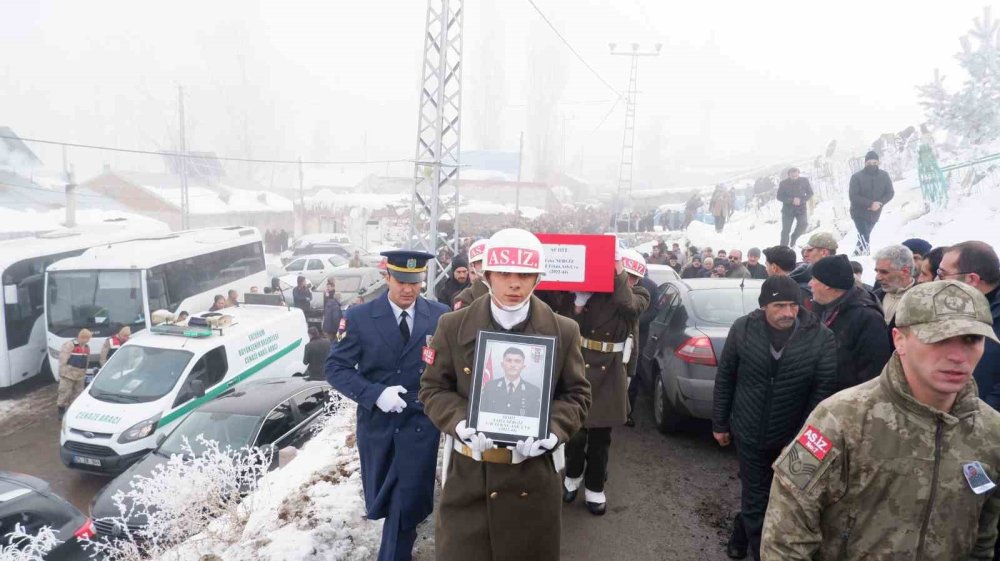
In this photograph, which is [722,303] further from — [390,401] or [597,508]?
[390,401]

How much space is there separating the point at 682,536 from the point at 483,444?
8.13 ft

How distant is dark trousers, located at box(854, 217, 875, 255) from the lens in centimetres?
1196

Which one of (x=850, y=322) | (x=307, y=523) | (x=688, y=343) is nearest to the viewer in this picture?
(x=850, y=322)

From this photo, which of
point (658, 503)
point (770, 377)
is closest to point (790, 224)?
point (658, 503)

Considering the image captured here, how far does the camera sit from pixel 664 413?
602 cm

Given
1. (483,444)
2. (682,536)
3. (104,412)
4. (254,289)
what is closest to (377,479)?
(483,444)

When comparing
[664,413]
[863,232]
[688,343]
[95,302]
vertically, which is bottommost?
[95,302]

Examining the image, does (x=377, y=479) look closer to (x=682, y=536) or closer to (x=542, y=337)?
(x=542, y=337)

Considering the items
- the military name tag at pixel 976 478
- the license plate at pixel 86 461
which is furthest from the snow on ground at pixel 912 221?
the license plate at pixel 86 461

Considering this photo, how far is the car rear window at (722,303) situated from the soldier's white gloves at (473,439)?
3878 mm

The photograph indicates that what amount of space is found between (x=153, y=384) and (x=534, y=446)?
29.9 feet

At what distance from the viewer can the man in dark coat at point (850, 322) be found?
12.1ft

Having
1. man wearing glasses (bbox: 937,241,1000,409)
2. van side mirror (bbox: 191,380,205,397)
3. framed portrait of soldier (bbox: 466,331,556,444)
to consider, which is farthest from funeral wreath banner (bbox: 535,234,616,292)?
van side mirror (bbox: 191,380,205,397)

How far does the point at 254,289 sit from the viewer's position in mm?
19703
